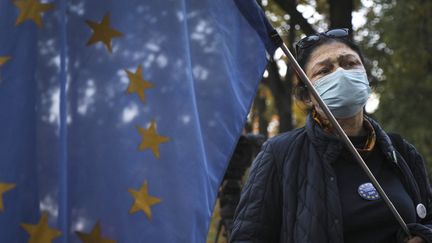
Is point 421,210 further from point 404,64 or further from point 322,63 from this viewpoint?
point 404,64

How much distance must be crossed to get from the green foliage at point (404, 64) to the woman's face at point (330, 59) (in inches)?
378

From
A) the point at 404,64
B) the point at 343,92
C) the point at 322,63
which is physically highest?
the point at 322,63

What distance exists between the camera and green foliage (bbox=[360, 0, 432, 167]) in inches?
508

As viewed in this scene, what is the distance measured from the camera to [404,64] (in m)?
12.9

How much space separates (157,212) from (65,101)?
498 millimetres

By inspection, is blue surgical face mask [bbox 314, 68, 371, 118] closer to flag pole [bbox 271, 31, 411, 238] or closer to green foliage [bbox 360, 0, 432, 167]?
flag pole [bbox 271, 31, 411, 238]

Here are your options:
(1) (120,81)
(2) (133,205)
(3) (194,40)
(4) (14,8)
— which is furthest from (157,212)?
(4) (14,8)

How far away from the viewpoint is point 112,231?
2.54 meters

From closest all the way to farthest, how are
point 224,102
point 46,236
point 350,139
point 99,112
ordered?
1. point 46,236
2. point 99,112
3. point 224,102
4. point 350,139

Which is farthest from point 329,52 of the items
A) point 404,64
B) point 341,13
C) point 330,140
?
point 404,64

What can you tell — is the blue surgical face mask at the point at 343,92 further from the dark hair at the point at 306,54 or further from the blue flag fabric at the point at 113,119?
the blue flag fabric at the point at 113,119

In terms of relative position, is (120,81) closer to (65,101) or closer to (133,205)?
(65,101)

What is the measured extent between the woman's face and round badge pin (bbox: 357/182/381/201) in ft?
1.70

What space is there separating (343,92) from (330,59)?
0.18m
